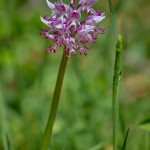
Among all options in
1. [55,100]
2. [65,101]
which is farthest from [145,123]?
[65,101]

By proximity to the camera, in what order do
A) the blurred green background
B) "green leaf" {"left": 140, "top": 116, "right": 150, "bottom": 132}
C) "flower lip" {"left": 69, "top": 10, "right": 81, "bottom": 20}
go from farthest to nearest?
the blurred green background, "green leaf" {"left": 140, "top": 116, "right": 150, "bottom": 132}, "flower lip" {"left": 69, "top": 10, "right": 81, "bottom": 20}

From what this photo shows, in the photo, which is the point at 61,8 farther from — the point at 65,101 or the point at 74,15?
the point at 65,101

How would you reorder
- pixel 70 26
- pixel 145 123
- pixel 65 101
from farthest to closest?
pixel 65 101 < pixel 145 123 < pixel 70 26

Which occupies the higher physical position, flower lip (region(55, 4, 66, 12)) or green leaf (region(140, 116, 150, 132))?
flower lip (region(55, 4, 66, 12))

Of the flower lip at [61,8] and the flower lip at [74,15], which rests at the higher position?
the flower lip at [61,8]

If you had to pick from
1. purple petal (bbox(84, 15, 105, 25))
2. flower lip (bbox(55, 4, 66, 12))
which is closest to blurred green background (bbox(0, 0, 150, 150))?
purple petal (bbox(84, 15, 105, 25))

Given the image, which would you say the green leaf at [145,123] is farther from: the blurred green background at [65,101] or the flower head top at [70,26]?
the flower head top at [70,26]

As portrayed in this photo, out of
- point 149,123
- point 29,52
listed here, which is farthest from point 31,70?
point 149,123

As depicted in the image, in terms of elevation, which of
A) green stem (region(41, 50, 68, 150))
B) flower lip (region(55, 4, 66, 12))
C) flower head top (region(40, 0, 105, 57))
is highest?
flower lip (region(55, 4, 66, 12))

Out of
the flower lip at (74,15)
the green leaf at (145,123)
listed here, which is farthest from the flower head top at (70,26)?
the green leaf at (145,123)

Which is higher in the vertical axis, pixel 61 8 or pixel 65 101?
pixel 61 8

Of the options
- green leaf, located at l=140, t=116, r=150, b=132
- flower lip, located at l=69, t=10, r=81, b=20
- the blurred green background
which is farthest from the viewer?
the blurred green background

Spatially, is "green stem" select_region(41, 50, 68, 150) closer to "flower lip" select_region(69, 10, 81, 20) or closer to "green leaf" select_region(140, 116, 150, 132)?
"flower lip" select_region(69, 10, 81, 20)
